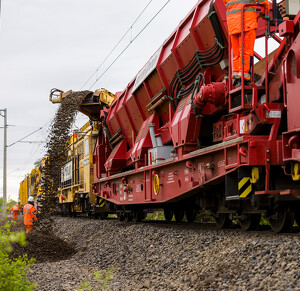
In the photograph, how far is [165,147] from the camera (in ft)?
35.9

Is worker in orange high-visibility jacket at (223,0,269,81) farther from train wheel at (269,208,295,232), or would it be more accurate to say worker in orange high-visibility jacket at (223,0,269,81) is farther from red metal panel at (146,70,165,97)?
red metal panel at (146,70,165,97)

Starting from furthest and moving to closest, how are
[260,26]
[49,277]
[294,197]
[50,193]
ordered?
[50,193] < [49,277] < [260,26] < [294,197]

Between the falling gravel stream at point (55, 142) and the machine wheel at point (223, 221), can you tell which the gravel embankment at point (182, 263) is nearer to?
the machine wheel at point (223, 221)

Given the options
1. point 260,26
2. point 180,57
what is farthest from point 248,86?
point 180,57

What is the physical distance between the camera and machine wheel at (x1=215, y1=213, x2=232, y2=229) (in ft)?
30.6

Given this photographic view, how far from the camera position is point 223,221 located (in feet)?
30.7

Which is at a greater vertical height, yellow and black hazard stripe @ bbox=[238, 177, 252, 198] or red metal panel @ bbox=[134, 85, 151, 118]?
red metal panel @ bbox=[134, 85, 151, 118]

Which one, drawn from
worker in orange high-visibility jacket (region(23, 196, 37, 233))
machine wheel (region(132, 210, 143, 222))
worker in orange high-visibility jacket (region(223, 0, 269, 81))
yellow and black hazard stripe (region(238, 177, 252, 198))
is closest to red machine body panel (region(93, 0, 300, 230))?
yellow and black hazard stripe (region(238, 177, 252, 198))

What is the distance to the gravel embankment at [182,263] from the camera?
17.5 feet

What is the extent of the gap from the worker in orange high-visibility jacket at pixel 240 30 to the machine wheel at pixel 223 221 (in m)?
3.15

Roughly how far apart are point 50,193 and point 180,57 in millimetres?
8534

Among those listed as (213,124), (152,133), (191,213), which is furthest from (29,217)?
(213,124)

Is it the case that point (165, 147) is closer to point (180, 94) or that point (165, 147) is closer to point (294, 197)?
point (180, 94)

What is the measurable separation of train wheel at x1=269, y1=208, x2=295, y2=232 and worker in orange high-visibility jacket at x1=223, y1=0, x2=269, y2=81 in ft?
6.65
